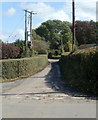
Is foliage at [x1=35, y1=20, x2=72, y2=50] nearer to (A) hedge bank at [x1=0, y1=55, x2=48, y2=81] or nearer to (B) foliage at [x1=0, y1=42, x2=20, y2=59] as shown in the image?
(B) foliage at [x1=0, y1=42, x2=20, y2=59]

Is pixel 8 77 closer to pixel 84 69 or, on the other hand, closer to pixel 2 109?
pixel 84 69

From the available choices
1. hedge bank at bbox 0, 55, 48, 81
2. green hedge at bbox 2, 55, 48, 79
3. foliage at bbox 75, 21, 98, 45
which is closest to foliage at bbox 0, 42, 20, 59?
green hedge at bbox 2, 55, 48, 79

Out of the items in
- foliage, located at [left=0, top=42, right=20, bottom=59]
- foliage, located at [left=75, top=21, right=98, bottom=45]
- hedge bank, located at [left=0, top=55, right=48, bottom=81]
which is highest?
foliage, located at [left=75, top=21, right=98, bottom=45]

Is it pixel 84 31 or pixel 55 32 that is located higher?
pixel 55 32

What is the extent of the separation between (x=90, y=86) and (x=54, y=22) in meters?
118

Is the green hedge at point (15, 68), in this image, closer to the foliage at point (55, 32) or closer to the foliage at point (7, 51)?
the foliage at point (7, 51)

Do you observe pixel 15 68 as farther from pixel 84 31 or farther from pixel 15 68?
pixel 84 31

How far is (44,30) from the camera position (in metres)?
126

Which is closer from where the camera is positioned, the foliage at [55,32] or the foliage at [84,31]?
the foliage at [84,31]

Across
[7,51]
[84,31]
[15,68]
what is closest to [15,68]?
[15,68]

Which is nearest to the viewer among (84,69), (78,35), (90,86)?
(90,86)

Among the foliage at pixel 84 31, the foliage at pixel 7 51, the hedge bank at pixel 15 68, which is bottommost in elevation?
the hedge bank at pixel 15 68

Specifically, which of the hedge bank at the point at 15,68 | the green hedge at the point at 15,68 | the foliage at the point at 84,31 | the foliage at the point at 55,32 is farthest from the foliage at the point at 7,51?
the foliage at the point at 55,32

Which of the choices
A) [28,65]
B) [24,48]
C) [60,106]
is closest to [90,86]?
[60,106]
